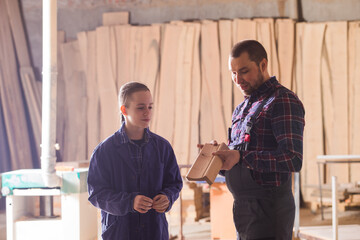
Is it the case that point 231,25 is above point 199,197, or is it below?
above

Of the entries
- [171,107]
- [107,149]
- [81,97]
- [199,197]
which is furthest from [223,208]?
[81,97]

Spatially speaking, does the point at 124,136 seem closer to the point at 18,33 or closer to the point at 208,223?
the point at 208,223

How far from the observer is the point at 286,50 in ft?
23.9

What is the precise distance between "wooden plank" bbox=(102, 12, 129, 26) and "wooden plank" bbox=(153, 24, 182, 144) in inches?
30.7

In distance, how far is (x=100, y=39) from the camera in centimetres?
766

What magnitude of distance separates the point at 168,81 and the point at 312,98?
2314mm

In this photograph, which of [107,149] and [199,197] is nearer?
[107,149]

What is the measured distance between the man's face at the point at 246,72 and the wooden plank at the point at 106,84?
5.36 metres

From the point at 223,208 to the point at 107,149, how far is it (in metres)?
3.08

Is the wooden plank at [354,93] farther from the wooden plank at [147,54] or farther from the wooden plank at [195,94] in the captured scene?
the wooden plank at [147,54]

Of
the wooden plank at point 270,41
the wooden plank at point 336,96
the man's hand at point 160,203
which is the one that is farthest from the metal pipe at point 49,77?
the wooden plank at point 336,96

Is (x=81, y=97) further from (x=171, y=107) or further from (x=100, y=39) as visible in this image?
(x=171, y=107)

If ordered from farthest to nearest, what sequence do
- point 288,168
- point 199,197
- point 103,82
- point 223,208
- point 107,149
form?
point 103,82
point 199,197
point 223,208
point 107,149
point 288,168

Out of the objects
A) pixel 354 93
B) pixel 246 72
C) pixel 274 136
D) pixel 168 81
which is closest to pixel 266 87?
pixel 246 72
